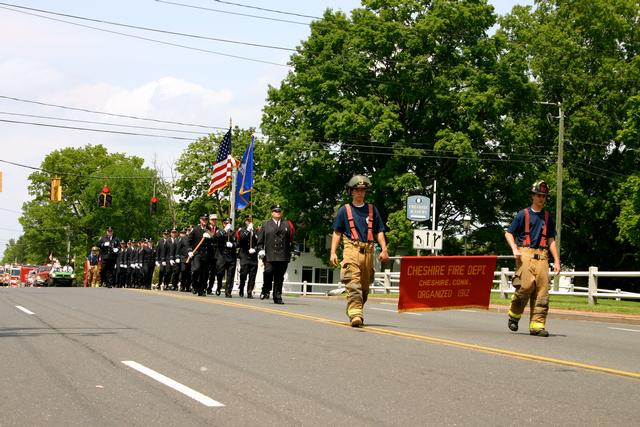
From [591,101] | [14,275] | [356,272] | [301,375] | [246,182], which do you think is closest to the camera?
[301,375]

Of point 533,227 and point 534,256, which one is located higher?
point 533,227

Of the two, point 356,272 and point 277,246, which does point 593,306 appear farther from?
point 356,272

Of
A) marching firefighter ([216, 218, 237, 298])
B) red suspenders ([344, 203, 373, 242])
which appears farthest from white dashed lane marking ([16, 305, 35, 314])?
marching firefighter ([216, 218, 237, 298])

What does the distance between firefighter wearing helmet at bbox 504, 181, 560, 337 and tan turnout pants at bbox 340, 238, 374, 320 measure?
190 cm

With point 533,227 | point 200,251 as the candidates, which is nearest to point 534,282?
point 533,227

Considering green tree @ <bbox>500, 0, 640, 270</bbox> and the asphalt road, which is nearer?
the asphalt road

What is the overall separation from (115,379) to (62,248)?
108547mm

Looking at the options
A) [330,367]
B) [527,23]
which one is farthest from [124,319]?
[527,23]

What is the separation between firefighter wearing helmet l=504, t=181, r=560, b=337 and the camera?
1280cm

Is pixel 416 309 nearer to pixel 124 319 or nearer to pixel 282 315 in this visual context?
pixel 282 315

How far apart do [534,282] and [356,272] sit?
7.82ft

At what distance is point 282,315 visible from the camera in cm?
1521

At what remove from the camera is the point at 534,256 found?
12875 mm

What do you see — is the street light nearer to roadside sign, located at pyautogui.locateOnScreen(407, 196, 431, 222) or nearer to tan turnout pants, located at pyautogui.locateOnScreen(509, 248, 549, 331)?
roadside sign, located at pyautogui.locateOnScreen(407, 196, 431, 222)
